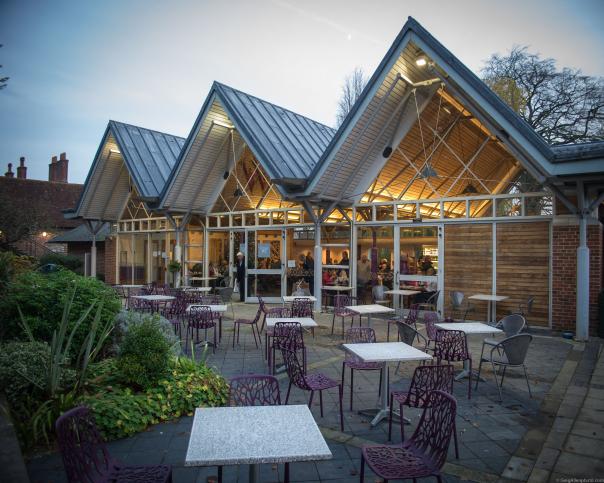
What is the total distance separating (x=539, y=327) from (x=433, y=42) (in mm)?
7242

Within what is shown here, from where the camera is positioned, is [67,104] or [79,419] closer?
[79,419]

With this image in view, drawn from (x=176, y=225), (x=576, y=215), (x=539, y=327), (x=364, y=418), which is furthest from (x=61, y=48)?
(x=539, y=327)

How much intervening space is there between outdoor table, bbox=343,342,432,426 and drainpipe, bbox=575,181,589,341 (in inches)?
242

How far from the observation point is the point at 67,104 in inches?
672

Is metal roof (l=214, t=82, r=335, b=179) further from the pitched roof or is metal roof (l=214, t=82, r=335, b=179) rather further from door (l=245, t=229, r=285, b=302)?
the pitched roof

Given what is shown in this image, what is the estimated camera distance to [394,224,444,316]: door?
464 inches

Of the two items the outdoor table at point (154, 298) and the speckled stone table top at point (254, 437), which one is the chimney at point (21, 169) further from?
the speckled stone table top at point (254, 437)

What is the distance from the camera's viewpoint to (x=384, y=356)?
470cm

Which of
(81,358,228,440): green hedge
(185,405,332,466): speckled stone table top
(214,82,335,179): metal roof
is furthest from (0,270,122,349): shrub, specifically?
(214,82,335,179): metal roof

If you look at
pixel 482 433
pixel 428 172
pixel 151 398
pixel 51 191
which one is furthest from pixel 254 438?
pixel 51 191

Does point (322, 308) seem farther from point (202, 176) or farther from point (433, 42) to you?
point (433, 42)

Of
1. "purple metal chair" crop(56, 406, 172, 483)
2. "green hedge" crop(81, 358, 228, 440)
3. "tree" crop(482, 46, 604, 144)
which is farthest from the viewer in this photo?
"tree" crop(482, 46, 604, 144)

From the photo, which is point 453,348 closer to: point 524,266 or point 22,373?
point 22,373

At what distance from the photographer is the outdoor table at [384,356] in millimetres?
4627
